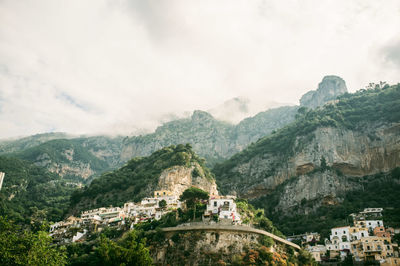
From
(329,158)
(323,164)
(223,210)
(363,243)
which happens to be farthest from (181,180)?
(363,243)

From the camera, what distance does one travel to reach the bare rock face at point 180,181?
81.8 meters

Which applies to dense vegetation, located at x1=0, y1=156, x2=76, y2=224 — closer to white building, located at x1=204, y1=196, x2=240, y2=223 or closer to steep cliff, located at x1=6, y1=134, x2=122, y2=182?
steep cliff, located at x1=6, y1=134, x2=122, y2=182

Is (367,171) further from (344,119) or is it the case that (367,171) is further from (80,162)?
(80,162)

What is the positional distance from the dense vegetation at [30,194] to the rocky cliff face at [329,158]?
5509 centimetres

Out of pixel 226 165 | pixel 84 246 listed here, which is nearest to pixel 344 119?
pixel 226 165

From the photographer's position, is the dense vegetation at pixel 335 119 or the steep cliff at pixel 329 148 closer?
the steep cliff at pixel 329 148

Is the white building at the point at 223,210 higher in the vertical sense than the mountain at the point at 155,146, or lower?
lower

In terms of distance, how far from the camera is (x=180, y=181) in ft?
277

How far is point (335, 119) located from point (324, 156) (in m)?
17.9

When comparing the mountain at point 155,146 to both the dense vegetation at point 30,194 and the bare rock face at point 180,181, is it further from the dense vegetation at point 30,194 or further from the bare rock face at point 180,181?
the bare rock face at point 180,181

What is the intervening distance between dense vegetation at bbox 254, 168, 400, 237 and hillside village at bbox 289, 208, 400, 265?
2921 millimetres

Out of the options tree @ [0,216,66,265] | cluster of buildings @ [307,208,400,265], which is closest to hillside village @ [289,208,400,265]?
cluster of buildings @ [307,208,400,265]

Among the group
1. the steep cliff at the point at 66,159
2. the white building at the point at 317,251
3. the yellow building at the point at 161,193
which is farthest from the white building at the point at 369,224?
the steep cliff at the point at 66,159

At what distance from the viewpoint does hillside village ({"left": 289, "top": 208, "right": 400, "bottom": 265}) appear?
169 feet
